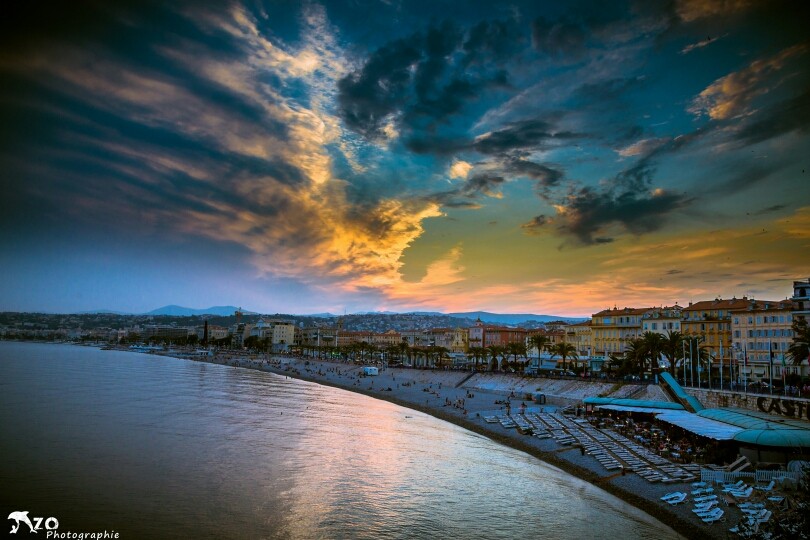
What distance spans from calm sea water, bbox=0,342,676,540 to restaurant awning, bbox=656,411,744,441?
8964mm

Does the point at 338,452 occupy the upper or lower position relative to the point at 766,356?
lower

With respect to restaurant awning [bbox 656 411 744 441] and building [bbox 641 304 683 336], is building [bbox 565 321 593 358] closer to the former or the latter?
building [bbox 641 304 683 336]

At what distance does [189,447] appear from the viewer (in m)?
38.2

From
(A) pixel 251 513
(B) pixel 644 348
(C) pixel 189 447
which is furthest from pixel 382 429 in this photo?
(B) pixel 644 348

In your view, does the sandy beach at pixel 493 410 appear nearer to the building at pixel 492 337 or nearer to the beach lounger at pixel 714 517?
the beach lounger at pixel 714 517

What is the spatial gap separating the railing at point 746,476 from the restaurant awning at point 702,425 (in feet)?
9.81

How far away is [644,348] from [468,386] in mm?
32450

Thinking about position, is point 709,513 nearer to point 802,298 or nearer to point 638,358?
point 638,358

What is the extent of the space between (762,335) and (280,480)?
65.3 metres

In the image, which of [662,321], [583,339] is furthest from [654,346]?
[583,339]

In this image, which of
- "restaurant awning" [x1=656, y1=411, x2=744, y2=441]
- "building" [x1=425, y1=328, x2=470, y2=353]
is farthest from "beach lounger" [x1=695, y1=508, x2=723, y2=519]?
"building" [x1=425, y1=328, x2=470, y2=353]

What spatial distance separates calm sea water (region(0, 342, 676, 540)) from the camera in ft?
77.4

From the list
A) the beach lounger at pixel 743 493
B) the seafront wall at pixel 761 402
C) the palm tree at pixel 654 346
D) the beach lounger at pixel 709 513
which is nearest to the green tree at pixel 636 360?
the palm tree at pixel 654 346

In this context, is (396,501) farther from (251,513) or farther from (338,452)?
(338,452)
